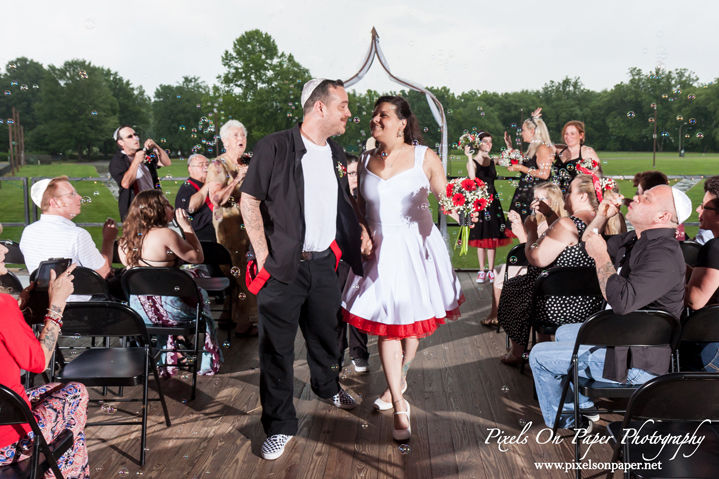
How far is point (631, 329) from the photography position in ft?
7.20

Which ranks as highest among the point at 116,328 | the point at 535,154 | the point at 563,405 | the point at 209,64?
the point at 209,64

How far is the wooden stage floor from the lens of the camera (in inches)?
95.3

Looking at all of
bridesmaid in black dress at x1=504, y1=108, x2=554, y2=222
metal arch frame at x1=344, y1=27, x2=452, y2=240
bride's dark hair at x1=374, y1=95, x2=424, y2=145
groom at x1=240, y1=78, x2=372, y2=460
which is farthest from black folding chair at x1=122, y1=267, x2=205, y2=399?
bridesmaid in black dress at x1=504, y1=108, x2=554, y2=222

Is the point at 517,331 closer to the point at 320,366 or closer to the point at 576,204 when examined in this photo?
the point at 576,204

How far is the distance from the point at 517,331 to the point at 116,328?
2517 mm

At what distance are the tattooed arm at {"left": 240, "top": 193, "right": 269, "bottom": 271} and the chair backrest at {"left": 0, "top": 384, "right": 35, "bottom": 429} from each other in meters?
1.10

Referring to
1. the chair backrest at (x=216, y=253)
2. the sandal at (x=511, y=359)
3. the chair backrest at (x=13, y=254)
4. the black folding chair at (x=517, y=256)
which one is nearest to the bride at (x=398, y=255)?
the sandal at (x=511, y=359)

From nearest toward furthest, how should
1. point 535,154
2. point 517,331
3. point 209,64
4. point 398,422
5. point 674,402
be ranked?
point 674,402 → point 398,422 → point 517,331 → point 535,154 → point 209,64

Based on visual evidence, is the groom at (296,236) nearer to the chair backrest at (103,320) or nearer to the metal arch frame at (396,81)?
the chair backrest at (103,320)

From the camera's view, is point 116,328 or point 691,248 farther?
point 691,248

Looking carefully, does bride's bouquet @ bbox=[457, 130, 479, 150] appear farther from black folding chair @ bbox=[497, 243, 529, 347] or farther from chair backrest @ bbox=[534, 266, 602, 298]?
chair backrest @ bbox=[534, 266, 602, 298]

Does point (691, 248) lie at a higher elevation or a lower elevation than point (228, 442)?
higher

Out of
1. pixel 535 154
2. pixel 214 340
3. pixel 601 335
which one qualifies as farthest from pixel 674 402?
pixel 535 154

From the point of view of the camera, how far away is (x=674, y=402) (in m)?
1.64
